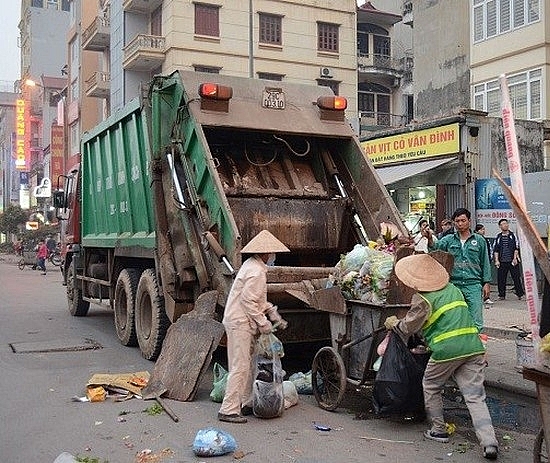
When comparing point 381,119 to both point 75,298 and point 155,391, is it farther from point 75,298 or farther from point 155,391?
point 155,391

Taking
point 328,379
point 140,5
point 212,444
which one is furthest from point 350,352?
point 140,5

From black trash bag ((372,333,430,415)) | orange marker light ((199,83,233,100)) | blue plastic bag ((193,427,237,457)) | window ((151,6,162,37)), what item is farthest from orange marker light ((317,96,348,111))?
window ((151,6,162,37))

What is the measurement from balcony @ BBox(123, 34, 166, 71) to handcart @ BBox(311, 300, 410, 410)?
75.4ft

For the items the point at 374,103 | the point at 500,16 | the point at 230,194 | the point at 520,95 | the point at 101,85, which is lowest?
the point at 230,194

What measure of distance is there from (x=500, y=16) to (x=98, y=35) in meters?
20.6

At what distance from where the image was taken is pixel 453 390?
6.07 metres

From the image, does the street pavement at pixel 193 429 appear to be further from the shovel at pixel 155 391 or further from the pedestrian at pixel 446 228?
the pedestrian at pixel 446 228

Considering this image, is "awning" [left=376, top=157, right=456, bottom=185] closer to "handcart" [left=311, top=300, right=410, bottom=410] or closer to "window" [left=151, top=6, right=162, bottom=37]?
"handcart" [left=311, top=300, right=410, bottom=410]

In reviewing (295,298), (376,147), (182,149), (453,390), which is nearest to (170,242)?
(182,149)

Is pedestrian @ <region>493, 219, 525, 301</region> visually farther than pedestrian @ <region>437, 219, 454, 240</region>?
Yes

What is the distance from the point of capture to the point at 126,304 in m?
8.18

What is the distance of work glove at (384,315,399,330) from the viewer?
478cm

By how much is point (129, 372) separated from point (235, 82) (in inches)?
124

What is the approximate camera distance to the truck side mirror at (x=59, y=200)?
11.6 metres
